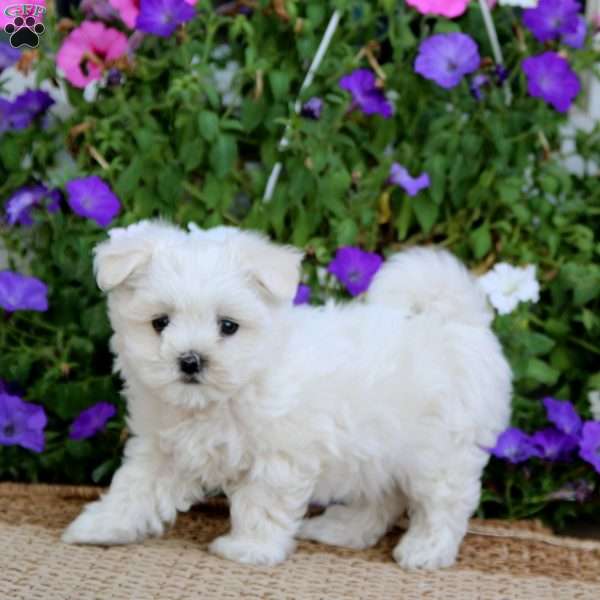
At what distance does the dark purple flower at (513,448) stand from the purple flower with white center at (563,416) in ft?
0.41

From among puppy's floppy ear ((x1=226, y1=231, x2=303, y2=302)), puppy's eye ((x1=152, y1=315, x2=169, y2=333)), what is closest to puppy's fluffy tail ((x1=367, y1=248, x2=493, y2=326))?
puppy's floppy ear ((x1=226, y1=231, x2=303, y2=302))

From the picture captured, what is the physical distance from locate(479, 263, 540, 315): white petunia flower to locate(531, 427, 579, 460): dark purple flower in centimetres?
44

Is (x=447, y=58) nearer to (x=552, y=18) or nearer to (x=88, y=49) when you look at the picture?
(x=552, y=18)

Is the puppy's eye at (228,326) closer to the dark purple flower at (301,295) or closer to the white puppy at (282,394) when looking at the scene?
the white puppy at (282,394)

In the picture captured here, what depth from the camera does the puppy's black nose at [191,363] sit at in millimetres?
2561

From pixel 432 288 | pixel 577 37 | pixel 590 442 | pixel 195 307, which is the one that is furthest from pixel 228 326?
pixel 577 37

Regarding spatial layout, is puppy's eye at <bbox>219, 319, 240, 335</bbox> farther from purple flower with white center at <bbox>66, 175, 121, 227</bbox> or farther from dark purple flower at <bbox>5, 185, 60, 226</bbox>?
dark purple flower at <bbox>5, 185, 60, 226</bbox>

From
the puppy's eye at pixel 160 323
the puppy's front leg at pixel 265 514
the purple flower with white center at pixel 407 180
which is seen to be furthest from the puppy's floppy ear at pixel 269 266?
the purple flower with white center at pixel 407 180

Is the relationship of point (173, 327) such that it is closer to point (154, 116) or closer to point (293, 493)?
point (293, 493)

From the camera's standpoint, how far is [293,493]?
112 inches

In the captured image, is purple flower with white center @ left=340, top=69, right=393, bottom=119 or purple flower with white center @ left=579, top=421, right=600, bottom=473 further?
purple flower with white center @ left=340, top=69, right=393, bottom=119

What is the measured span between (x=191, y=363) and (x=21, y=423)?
1213 millimetres

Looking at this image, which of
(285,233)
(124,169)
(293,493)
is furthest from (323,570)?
(124,169)

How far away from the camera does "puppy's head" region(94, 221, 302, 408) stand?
2584mm
